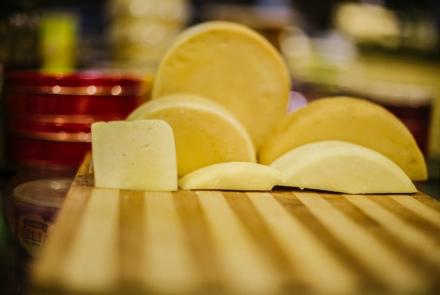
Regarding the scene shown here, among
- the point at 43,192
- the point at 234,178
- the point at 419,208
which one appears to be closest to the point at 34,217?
the point at 43,192

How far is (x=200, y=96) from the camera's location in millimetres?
1309

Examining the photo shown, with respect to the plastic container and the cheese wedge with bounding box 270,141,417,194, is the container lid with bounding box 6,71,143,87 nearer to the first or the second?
the plastic container

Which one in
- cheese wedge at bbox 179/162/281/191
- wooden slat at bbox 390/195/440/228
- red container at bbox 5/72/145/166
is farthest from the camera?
red container at bbox 5/72/145/166

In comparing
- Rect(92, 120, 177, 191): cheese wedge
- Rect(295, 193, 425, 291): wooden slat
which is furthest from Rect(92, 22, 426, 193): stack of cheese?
Rect(295, 193, 425, 291): wooden slat

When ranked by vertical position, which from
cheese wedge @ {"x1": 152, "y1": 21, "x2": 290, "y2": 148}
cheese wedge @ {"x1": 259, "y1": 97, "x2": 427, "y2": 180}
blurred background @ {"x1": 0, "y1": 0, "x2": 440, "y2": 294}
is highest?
cheese wedge @ {"x1": 152, "y1": 21, "x2": 290, "y2": 148}

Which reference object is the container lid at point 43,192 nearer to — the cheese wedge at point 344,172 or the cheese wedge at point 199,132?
the cheese wedge at point 199,132

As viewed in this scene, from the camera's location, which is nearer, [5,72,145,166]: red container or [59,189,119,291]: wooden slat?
[59,189,119,291]: wooden slat

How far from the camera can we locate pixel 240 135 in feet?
3.94

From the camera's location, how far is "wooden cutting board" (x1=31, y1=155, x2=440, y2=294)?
2.08ft

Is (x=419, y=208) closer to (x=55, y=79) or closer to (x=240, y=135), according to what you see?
(x=240, y=135)

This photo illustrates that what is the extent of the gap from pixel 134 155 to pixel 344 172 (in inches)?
14.1

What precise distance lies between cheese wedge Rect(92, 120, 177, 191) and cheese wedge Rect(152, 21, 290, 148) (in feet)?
1.02

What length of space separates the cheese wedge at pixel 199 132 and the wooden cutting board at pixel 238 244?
13 cm

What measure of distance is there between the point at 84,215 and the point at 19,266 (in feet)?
0.70
